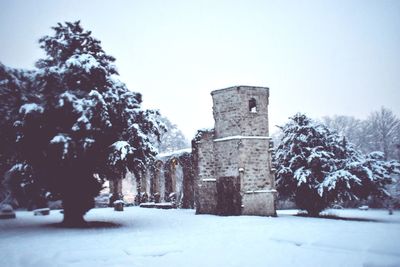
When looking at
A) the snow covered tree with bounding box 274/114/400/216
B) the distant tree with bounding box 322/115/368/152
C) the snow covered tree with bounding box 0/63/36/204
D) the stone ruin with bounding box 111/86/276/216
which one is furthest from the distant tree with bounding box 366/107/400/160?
the snow covered tree with bounding box 0/63/36/204

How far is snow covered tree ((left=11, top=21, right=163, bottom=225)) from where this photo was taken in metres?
11.9

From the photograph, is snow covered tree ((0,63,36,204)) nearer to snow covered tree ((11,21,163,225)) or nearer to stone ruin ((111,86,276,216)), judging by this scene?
snow covered tree ((11,21,163,225))

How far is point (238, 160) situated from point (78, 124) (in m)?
8.73

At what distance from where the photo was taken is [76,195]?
515 inches

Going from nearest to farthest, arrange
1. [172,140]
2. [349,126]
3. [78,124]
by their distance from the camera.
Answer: [78,124] < [349,126] < [172,140]

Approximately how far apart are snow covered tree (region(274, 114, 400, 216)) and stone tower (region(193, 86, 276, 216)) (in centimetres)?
166

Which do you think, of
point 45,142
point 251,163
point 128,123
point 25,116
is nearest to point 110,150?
point 128,123

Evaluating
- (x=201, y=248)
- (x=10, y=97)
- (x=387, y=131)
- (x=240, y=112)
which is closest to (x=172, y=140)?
(x=387, y=131)

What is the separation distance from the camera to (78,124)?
11.9 m

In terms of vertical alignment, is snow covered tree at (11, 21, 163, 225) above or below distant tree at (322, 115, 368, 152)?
below

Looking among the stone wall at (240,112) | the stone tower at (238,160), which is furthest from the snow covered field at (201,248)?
the stone wall at (240,112)

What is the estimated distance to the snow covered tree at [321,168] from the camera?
54.6 ft

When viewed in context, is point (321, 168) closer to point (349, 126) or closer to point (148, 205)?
point (148, 205)

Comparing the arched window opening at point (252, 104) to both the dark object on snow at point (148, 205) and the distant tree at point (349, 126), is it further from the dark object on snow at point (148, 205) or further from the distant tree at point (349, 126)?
the distant tree at point (349, 126)
